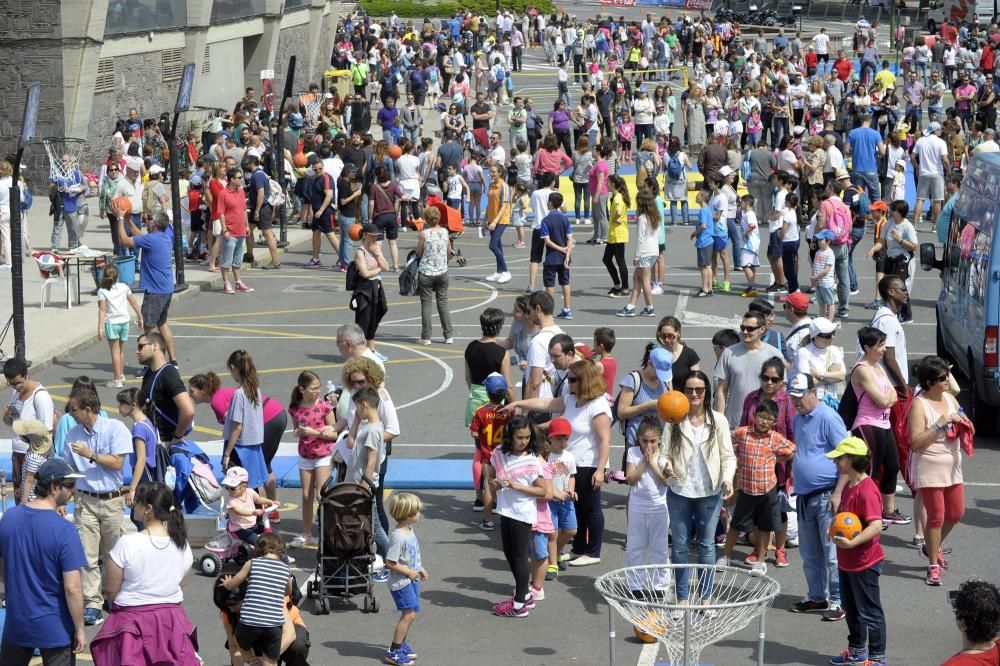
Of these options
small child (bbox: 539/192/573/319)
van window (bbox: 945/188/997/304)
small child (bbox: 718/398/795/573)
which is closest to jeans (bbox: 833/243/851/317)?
van window (bbox: 945/188/997/304)

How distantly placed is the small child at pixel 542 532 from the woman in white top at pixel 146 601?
284 cm

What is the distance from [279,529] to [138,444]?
6.47 ft

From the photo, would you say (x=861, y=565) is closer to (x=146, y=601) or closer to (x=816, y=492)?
(x=816, y=492)

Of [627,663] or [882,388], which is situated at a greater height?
[882,388]

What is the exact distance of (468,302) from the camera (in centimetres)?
2192

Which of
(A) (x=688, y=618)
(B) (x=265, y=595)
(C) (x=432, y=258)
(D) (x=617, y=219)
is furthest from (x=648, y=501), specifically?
(D) (x=617, y=219)

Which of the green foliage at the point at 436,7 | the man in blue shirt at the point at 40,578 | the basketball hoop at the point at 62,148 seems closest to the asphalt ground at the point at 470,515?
the man in blue shirt at the point at 40,578

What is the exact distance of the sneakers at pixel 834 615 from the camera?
10180 mm

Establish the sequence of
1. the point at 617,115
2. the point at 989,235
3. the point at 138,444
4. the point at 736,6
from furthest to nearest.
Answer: the point at 736,6 → the point at 617,115 → the point at 989,235 → the point at 138,444

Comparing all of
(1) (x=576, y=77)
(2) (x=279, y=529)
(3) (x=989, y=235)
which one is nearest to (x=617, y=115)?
(1) (x=576, y=77)

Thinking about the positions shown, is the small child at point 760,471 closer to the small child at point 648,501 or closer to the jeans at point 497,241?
the small child at point 648,501

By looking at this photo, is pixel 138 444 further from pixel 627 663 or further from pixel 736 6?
pixel 736 6

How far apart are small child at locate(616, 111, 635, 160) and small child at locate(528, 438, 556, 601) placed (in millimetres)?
25836

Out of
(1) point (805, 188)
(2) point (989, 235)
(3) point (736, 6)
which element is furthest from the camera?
(3) point (736, 6)
